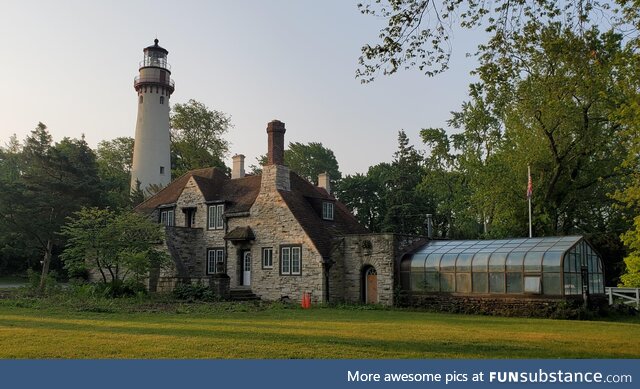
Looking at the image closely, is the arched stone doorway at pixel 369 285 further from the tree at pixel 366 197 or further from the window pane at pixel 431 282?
the tree at pixel 366 197

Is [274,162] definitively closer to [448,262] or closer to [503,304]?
[448,262]

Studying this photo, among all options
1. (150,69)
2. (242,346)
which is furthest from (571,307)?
(150,69)

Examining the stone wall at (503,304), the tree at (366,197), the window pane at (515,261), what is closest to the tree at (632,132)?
the stone wall at (503,304)

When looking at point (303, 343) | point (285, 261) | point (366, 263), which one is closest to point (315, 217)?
point (285, 261)

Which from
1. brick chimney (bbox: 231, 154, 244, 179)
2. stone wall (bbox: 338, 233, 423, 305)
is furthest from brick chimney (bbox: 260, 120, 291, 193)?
brick chimney (bbox: 231, 154, 244, 179)

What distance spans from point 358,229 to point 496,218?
8342 mm

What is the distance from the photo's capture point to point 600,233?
35719mm

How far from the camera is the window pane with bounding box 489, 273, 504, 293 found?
2309 centimetres

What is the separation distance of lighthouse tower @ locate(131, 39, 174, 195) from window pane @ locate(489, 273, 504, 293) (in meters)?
28.8

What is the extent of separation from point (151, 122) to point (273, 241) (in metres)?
21.3

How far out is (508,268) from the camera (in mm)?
23016

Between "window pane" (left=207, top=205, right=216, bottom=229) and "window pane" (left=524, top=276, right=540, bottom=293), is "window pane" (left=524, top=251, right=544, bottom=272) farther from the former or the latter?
"window pane" (left=207, top=205, right=216, bottom=229)

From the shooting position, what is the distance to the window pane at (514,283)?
74.3ft

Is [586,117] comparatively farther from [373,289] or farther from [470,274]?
[373,289]
